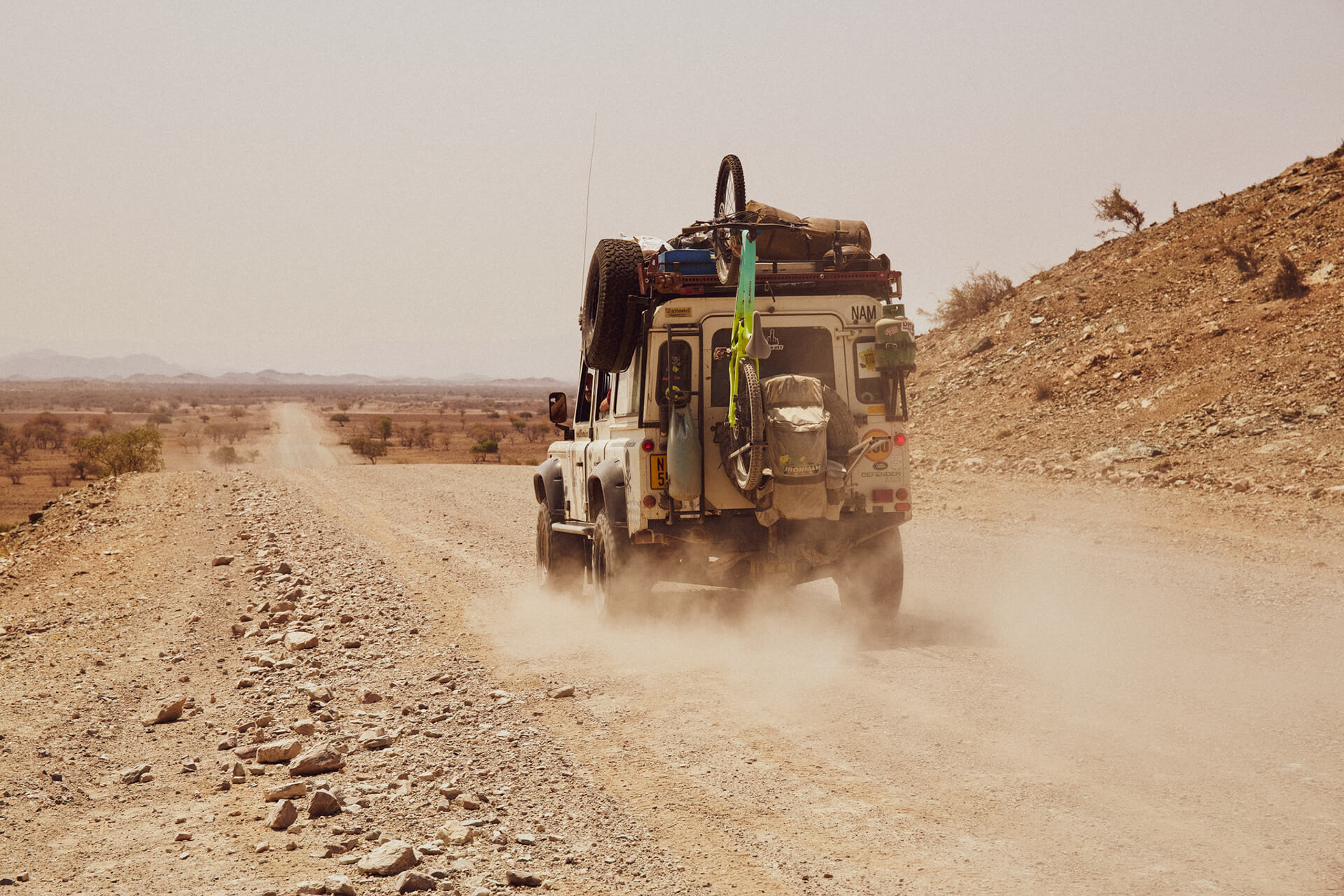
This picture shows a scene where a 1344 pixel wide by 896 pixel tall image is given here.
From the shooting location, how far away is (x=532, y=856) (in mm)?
4520

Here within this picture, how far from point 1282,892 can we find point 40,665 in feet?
34.7

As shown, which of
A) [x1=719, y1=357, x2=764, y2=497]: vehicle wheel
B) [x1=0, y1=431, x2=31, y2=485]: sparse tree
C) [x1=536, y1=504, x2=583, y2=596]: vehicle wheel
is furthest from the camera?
[x1=0, y1=431, x2=31, y2=485]: sparse tree

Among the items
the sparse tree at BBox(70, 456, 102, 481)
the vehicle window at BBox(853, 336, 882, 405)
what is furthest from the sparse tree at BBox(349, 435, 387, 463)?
the vehicle window at BBox(853, 336, 882, 405)

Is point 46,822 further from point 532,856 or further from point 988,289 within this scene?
point 988,289

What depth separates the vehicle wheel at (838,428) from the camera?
8227 mm

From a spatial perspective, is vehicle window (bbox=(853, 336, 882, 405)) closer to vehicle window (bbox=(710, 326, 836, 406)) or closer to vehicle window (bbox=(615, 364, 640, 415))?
vehicle window (bbox=(710, 326, 836, 406))

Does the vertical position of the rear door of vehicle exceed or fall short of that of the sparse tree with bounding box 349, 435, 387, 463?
it exceeds it

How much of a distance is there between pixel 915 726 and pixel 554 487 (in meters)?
6.30

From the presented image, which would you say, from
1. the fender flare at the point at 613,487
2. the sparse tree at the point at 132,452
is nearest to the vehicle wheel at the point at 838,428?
the fender flare at the point at 613,487

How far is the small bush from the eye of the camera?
2278cm

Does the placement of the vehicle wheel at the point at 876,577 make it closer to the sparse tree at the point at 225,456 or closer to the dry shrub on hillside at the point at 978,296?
the dry shrub on hillside at the point at 978,296

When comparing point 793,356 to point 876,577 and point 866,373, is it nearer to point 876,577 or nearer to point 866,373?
point 866,373

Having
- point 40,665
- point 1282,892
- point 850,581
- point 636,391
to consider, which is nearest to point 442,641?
point 636,391

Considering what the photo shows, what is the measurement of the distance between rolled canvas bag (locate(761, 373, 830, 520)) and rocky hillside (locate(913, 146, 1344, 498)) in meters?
10.4
